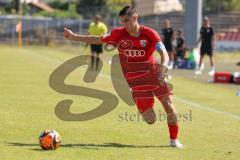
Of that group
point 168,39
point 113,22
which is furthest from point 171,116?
point 113,22

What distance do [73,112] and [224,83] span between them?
10873mm

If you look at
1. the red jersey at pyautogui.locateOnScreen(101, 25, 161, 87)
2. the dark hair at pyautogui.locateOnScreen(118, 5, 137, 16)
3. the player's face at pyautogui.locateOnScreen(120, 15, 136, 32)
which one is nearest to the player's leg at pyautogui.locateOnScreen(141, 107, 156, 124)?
the red jersey at pyautogui.locateOnScreen(101, 25, 161, 87)

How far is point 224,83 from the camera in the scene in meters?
23.7

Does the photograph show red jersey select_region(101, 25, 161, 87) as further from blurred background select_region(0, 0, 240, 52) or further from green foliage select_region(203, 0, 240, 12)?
green foliage select_region(203, 0, 240, 12)

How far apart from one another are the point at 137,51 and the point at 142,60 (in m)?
0.19

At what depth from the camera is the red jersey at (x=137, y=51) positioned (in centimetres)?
1005

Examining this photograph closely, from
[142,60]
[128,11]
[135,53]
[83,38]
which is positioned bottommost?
[142,60]

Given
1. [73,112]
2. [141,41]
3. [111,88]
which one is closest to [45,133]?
[141,41]

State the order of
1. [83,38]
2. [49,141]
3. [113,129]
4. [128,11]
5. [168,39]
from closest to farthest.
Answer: [49,141]
[128,11]
[83,38]
[113,129]
[168,39]

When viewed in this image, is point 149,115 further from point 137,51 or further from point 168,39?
point 168,39

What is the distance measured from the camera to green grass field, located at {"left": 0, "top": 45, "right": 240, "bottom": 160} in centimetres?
926

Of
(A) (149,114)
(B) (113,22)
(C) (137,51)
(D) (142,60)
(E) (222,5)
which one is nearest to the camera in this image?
(C) (137,51)

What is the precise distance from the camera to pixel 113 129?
38.5ft

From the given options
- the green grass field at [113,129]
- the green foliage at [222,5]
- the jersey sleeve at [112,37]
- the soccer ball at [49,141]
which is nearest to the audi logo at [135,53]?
the jersey sleeve at [112,37]
